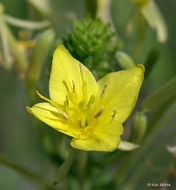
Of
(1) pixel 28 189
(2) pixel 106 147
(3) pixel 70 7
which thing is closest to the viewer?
(2) pixel 106 147

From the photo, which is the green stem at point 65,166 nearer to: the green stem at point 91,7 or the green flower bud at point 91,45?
the green flower bud at point 91,45

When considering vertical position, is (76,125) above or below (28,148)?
above

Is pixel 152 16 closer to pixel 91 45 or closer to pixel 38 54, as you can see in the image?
pixel 91 45

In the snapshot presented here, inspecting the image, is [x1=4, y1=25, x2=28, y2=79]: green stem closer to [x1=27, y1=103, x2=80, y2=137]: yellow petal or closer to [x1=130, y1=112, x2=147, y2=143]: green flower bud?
[x1=27, y1=103, x2=80, y2=137]: yellow petal

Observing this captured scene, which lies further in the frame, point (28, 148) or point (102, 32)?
point (28, 148)

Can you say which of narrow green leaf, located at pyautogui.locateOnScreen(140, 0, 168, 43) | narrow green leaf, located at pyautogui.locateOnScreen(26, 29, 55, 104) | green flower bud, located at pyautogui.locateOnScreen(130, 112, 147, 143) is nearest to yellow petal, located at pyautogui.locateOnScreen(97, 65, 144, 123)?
green flower bud, located at pyautogui.locateOnScreen(130, 112, 147, 143)

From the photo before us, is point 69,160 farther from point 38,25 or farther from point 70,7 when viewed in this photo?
point 70,7

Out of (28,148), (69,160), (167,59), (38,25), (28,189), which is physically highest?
(38,25)

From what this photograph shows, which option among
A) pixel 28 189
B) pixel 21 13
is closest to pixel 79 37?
pixel 21 13
